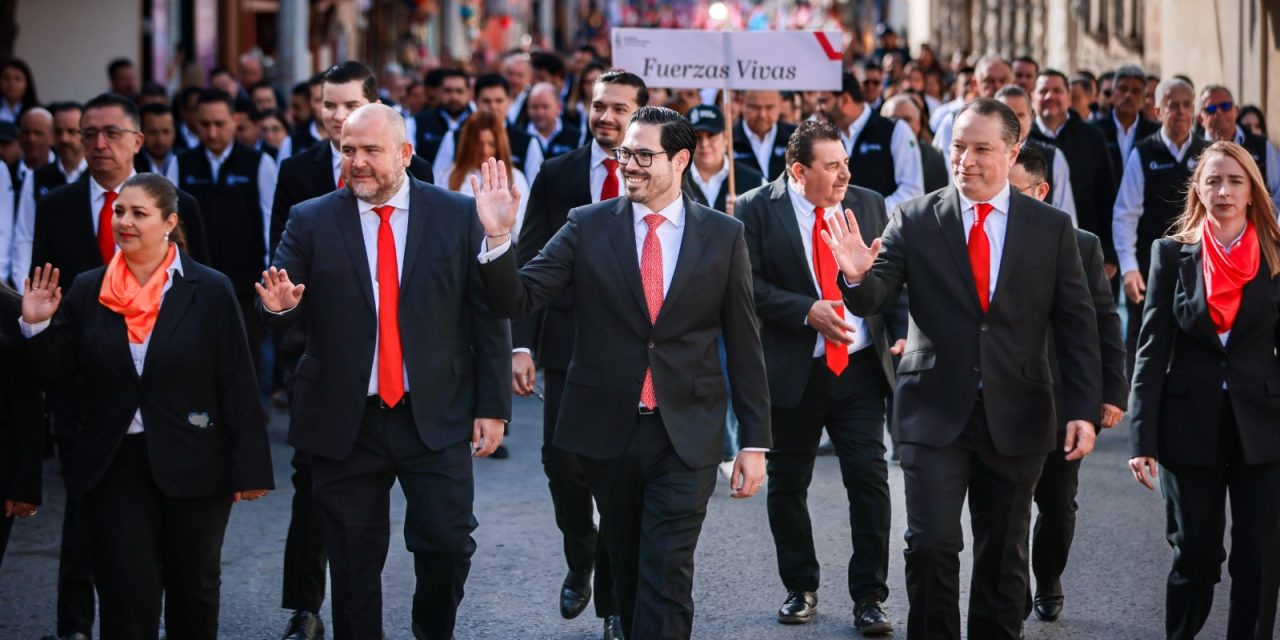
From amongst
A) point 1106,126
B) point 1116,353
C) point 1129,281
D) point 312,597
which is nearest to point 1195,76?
point 1106,126

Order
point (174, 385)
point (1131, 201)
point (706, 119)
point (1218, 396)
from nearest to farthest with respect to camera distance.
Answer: point (174, 385)
point (1218, 396)
point (706, 119)
point (1131, 201)

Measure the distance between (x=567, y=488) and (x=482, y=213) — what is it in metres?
1.96

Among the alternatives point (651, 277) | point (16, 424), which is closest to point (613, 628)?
point (651, 277)

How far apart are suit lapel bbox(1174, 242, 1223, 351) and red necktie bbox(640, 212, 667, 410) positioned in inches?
75.3

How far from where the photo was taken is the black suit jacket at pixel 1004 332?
6.33 metres

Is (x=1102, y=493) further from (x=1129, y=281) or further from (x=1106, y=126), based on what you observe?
(x=1106, y=126)

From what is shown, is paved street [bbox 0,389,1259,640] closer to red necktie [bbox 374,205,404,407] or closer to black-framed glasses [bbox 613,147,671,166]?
red necktie [bbox 374,205,404,407]

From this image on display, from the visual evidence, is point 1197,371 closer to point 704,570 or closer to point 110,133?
point 704,570

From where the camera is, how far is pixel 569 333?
7438 mm

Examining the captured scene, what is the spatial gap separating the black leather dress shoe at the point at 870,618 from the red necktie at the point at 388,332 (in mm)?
2221

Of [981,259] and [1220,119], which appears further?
[1220,119]

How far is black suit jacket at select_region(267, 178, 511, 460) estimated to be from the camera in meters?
6.16

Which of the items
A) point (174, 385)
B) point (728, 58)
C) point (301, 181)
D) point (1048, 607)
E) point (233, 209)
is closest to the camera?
point (174, 385)

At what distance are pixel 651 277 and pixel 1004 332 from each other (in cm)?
123
